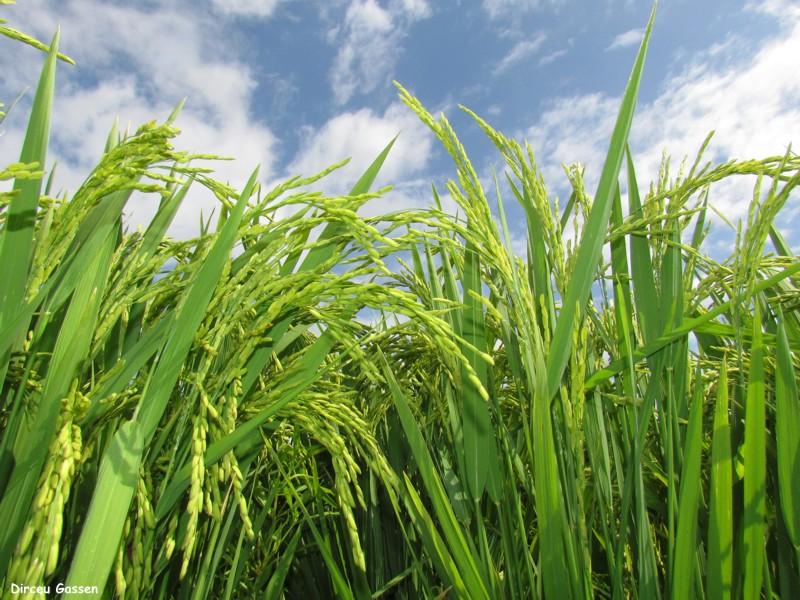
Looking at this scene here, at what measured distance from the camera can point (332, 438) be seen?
3.35 ft

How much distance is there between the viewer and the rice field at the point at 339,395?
875 millimetres

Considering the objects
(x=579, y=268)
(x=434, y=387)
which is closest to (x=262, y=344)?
(x=434, y=387)

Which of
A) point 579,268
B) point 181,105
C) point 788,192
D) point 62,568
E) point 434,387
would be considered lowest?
point 62,568

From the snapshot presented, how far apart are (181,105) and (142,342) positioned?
2.87ft

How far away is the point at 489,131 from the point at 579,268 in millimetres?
419

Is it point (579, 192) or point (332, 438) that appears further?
point (579, 192)

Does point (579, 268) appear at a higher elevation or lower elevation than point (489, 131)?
lower

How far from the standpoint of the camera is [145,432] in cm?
87

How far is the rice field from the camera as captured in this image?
88 centimetres

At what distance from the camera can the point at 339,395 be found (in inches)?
44.6

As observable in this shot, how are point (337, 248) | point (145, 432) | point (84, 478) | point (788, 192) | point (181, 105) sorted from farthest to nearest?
1. point (181, 105)
2. point (337, 248)
3. point (788, 192)
4. point (84, 478)
5. point (145, 432)

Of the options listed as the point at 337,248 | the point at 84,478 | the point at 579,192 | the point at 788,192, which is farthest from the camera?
the point at 579,192

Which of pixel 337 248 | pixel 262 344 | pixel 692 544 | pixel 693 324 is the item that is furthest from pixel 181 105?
pixel 692 544

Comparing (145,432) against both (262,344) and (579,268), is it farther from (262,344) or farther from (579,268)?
(579,268)
